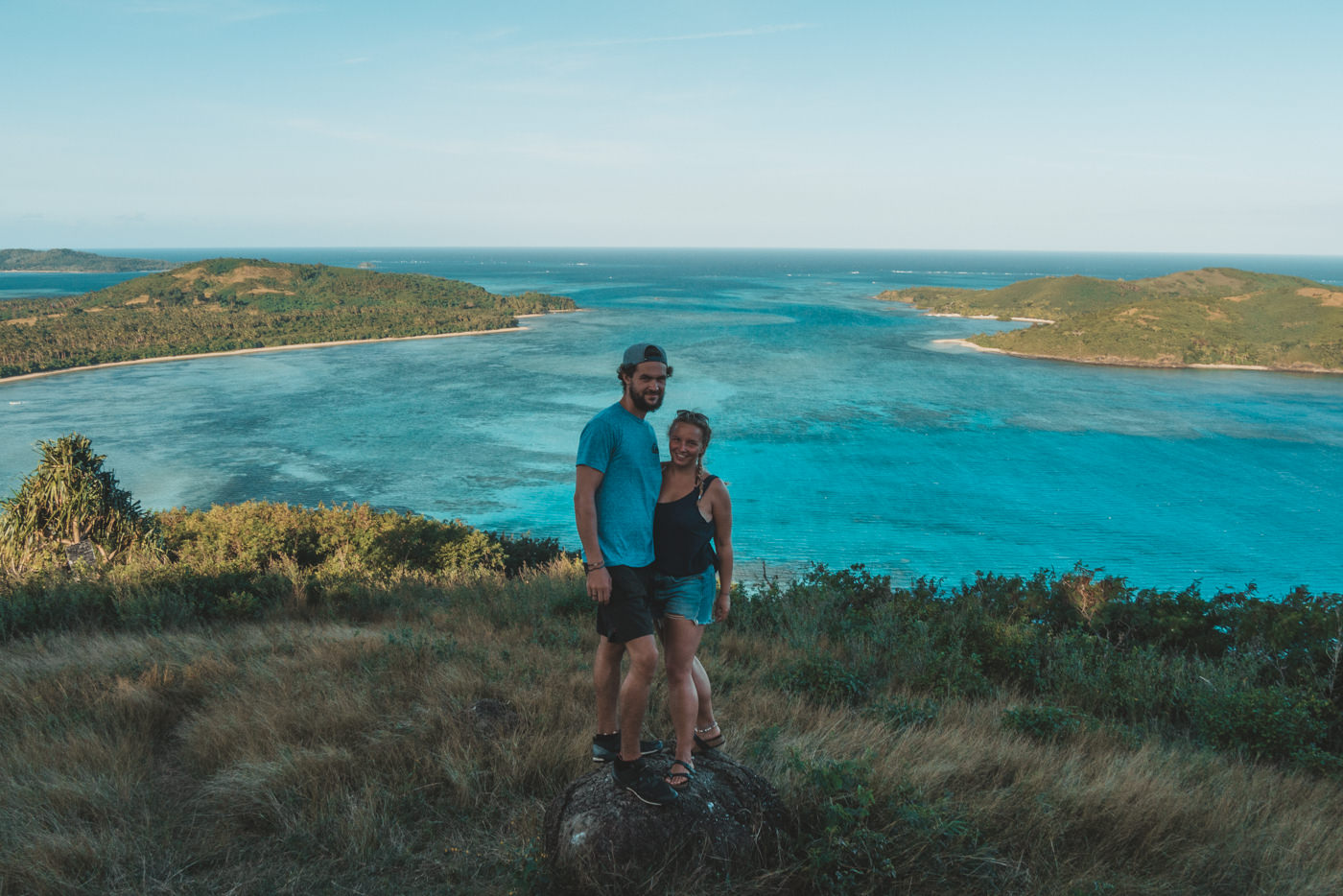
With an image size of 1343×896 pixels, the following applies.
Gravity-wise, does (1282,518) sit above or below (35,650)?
below

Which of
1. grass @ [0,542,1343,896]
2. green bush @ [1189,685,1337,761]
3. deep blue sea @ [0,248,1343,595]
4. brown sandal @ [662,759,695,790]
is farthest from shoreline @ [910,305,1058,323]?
brown sandal @ [662,759,695,790]

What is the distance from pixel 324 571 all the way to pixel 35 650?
177 inches

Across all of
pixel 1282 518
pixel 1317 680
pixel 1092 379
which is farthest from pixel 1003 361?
pixel 1317 680

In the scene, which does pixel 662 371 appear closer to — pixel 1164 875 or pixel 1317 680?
pixel 1164 875

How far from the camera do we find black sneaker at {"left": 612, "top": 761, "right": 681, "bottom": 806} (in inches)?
148

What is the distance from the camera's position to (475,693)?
5.71 meters

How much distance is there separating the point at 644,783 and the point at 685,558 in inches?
46.5

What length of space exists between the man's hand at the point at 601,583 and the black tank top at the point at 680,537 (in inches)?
12.0

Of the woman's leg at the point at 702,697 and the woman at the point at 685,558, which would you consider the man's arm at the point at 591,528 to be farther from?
the woman's leg at the point at 702,697

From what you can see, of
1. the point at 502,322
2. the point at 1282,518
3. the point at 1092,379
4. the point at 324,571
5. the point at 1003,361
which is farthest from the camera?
the point at 502,322

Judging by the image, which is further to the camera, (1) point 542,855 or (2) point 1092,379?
(2) point 1092,379

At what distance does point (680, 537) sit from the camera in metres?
3.90

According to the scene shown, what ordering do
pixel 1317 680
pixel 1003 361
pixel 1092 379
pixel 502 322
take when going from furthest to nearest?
pixel 502 322 < pixel 1003 361 < pixel 1092 379 < pixel 1317 680

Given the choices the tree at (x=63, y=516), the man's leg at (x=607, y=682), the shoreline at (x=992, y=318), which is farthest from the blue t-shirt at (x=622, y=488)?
the shoreline at (x=992, y=318)
